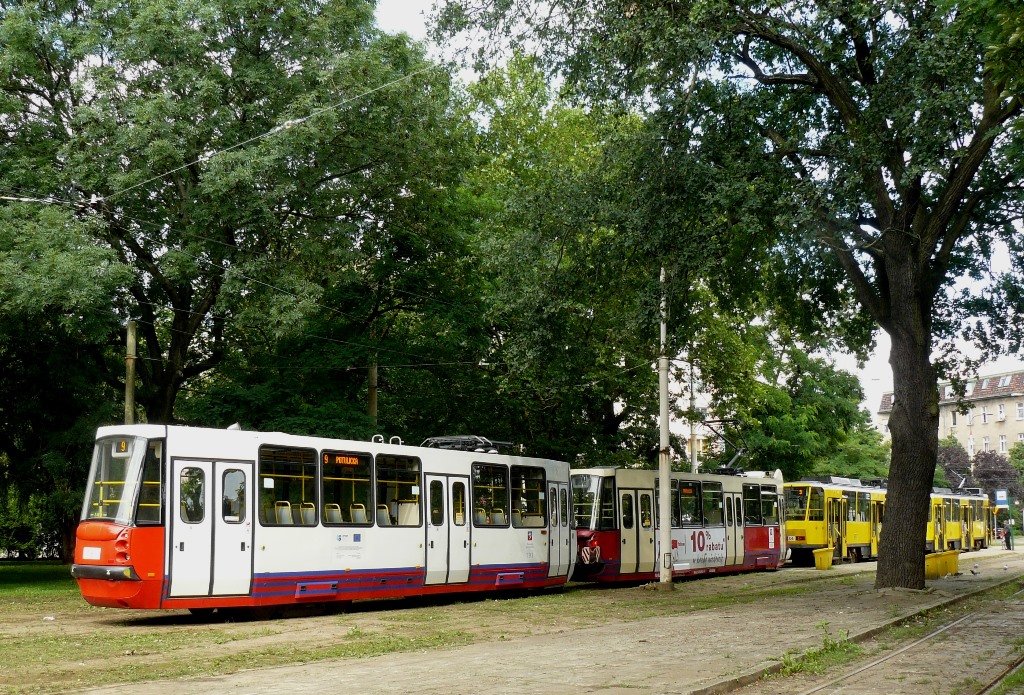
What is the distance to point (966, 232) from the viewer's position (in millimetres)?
26062

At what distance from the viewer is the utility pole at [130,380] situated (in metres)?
24.9

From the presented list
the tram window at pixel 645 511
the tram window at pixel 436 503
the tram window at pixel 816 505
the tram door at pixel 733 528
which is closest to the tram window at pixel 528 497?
the tram window at pixel 436 503

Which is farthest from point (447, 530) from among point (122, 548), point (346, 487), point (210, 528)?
point (122, 548)

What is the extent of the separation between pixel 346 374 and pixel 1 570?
14880 millimetres

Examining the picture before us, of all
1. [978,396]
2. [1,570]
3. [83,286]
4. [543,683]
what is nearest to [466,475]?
[83,286]

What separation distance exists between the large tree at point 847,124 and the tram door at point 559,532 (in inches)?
279

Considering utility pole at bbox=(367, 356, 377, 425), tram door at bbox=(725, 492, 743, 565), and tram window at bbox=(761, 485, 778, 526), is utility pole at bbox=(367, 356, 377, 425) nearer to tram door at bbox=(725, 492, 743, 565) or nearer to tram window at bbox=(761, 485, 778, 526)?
tram door at bbox=(725, 492, 743, 565)

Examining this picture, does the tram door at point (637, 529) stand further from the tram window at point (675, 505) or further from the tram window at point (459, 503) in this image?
the tram window at point (459, 503)

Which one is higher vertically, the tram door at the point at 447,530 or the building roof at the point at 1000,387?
the building roof at the point at 1000,387

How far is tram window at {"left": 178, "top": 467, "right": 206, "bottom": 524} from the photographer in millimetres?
17109

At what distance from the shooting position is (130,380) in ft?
82.6

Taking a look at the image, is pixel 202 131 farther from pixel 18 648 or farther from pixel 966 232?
pixel 966 232

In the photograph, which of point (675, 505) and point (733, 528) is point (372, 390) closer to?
point (675, 505)

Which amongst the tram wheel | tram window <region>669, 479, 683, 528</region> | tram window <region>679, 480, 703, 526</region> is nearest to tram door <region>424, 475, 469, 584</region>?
tram window <region>669, 479, 683, 528</region>
